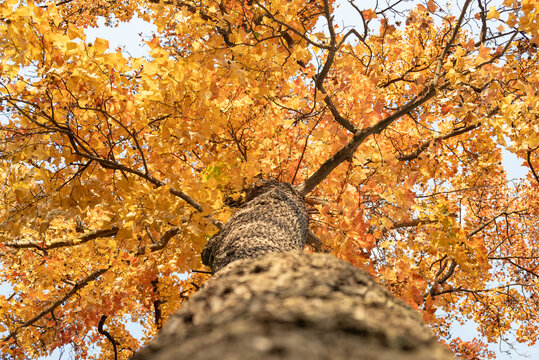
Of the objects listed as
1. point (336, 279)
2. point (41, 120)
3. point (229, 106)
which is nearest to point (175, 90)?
point (229, 106)

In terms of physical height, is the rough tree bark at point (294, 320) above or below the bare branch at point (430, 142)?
below

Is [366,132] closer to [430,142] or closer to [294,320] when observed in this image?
[430,142]

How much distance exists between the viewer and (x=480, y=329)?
30.1 feet

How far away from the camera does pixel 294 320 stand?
66 cm

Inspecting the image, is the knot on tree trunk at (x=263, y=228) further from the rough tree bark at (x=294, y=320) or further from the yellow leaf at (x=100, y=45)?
the yellow leaf at (x=100, y=45)

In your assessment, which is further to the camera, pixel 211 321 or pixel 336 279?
pixel 336 279

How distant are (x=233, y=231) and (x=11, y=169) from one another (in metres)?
2.07

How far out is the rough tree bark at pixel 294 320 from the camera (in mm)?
577

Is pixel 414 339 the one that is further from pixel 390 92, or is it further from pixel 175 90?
pixel 390 92

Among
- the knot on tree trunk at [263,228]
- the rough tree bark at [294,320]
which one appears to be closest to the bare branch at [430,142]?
the knot on tree trunk at [263,228]

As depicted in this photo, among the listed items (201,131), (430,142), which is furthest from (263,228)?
(430,142)

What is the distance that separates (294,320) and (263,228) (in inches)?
66.1

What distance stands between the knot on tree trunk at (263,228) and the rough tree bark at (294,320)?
86cm

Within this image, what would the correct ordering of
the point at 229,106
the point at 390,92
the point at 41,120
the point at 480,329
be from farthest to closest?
1. the point at 480,329
2. the point at 390,92
3. the point at 229,106
4. the point at 41,120
